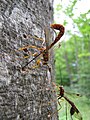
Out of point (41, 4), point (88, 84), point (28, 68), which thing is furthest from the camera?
point (88, 84)

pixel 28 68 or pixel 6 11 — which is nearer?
pixel 6 11

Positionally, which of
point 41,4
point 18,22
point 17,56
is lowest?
point 17,56

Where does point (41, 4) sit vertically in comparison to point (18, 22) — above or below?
above

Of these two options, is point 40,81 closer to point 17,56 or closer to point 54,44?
point 17,56

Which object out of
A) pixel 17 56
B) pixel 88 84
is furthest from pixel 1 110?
pixel 88 84

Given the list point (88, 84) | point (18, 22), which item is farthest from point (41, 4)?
point (88, 84)

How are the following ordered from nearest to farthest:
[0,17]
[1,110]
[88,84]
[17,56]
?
[1,110], [0,17], [17,56], [88,84]

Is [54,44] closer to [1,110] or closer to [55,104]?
[1,110]
